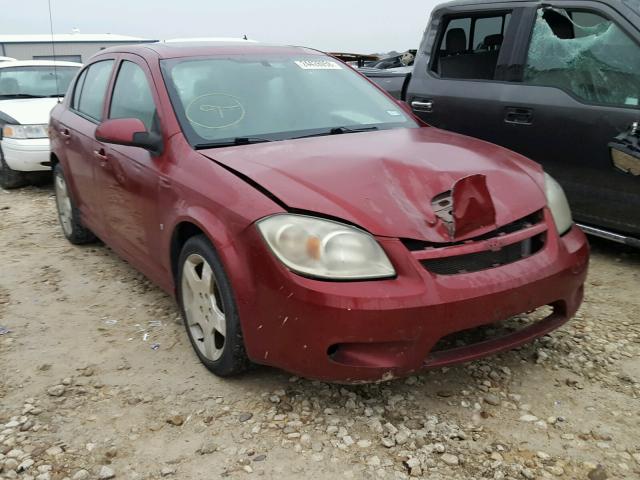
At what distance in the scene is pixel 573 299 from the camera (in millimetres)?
2688

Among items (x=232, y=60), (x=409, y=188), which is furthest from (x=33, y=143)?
(x=409, y=188)

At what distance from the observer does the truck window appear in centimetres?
498

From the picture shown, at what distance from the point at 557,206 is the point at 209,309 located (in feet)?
5.29

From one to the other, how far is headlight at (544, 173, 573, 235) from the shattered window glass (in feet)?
4.11

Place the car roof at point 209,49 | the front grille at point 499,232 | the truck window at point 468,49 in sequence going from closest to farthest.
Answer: the front grille at point 499,232 → the car roof at point 209,49 → the truck window at point 468,49

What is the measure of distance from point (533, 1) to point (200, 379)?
11.1 feet

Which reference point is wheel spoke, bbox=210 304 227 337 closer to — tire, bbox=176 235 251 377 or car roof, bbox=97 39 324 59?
tire, bbox=176 235 251 377

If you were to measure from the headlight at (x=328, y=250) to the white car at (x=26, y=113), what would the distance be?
5.31 m

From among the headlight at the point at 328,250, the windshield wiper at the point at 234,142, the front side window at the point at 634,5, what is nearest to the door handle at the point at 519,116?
the front side window at the point at 634,5

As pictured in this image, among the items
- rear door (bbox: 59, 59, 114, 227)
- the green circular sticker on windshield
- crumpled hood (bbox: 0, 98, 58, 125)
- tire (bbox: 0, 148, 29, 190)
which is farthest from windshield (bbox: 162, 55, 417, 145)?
tire (bbox: 0, 148, 29, 190)

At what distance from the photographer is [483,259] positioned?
2387mm

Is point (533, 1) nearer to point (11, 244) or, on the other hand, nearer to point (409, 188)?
point (409, 188)

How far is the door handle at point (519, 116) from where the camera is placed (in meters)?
4.19

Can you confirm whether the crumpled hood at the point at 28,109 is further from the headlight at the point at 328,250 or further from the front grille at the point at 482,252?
the front grille at the point at 482,252
